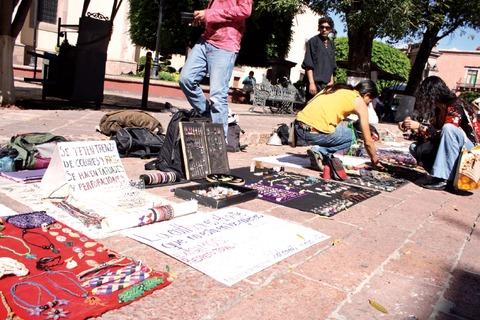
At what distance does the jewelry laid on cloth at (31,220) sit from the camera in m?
2.33

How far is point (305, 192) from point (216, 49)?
170 cm

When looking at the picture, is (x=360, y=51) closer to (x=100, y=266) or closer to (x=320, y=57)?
(x=320, y=57)

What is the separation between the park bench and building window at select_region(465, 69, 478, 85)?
5609 centimetres

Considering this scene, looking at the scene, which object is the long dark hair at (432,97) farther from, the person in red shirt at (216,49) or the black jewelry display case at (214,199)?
the black jewelry display case at (214,199)

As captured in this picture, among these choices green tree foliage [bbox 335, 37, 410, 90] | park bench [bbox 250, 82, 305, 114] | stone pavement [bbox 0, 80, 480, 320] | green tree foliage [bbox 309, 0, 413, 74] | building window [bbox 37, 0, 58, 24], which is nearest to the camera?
stone pavement [bbox 0, 80, 480, 320]

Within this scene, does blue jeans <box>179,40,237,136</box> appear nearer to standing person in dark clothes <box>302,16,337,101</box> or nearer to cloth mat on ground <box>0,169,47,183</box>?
cloth mat on ground <box>0,169,47,183</box>

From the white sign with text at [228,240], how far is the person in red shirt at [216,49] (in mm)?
1811

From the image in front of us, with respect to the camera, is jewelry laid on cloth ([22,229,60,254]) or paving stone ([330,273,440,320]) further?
jewelry laid on cloth ([22,229,60,254])

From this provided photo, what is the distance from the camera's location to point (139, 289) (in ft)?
6.24

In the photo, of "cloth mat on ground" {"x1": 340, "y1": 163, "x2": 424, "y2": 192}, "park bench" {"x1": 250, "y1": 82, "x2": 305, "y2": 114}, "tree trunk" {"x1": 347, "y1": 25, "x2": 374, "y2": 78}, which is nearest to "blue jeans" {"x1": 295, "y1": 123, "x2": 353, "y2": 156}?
"cloth mat on ground" {"x1": 340, "y1": 163, "x2": 424, "y2": 192}

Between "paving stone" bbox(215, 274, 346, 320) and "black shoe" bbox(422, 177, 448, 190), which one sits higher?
"black shoe" bbox(422, 177, 448, 190)

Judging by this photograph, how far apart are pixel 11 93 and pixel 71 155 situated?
198 inches

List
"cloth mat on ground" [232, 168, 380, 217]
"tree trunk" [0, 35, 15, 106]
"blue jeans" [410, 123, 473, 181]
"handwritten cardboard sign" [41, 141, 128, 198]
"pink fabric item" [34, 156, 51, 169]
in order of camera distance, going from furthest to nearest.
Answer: "tree trunk" [0, 35, 15, 106], "blue jeans" [410, 123, 473, 181], "pink fabric item" [34, 156, 51, 169], "cloth mat on ground" [232, 168, 380, 217], "handwritten cardboard sign" [41, 141, 128, 198]

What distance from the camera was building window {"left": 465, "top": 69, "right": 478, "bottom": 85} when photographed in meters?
62.6
